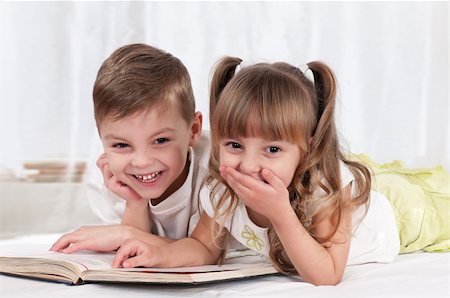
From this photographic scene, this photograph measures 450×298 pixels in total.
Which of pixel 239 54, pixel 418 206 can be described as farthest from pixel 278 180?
pixel 239 54

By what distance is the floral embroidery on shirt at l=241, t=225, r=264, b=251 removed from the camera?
5.13ft

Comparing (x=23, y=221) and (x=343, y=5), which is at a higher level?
(x=343, y=5)

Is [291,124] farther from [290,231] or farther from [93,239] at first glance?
[93,239]

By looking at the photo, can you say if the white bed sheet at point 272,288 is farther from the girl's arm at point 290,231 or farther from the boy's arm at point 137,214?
the boy's arm at point 137,214

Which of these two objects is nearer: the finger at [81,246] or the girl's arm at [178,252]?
the girl's arm at [178,252]

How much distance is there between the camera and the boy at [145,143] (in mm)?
1565

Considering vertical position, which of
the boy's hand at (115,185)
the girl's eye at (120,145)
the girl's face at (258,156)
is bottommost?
the boy's hand at (115,185)

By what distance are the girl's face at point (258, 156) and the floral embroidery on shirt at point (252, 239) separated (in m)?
0.20

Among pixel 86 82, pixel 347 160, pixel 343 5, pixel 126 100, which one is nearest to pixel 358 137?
pixel 343 5

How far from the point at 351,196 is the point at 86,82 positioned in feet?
4.48

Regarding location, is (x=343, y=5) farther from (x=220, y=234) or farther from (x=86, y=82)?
(x=220, y=234)

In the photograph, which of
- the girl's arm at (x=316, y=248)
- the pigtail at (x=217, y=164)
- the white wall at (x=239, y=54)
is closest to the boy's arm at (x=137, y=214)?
the pigtail at (x=217, y=164)

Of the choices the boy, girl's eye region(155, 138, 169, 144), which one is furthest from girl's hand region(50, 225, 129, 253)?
girl's eye region(155, 138, 169, 144)

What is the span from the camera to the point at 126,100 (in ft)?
5.10
